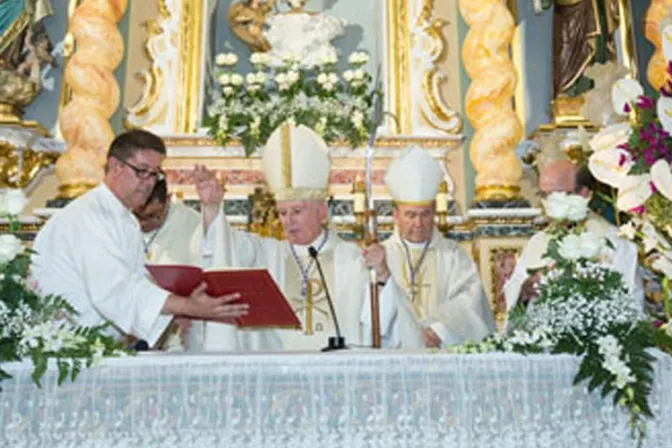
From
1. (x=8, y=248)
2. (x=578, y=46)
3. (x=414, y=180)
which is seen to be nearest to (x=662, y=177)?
(x=8, y=248)

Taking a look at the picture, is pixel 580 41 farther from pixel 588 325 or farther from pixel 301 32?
pixel 588 325

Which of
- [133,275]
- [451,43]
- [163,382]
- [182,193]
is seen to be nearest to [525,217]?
[451,43]

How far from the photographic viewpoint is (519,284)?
5.22 metres

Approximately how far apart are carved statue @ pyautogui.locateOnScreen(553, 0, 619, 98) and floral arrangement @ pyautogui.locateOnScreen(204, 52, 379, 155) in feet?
5.29

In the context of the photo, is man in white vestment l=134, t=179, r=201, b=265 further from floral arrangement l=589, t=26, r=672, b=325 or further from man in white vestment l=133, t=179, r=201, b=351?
floral arrangement l=589, t=26, r=672, b=325

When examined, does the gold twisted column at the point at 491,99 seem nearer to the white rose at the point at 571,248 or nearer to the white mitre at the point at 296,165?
the white mitre at the point at 296,165

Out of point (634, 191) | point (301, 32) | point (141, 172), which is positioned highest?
point (301, 32)

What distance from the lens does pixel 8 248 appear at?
3.64 metres

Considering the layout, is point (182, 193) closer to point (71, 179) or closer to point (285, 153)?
point (71, 179)

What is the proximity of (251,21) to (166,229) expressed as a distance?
11.0ft

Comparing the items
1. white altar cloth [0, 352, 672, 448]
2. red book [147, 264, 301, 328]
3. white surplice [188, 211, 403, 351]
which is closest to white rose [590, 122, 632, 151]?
white altar cloth [0, 352, 672, 448]

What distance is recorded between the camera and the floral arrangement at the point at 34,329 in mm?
3371

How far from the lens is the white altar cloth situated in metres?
3.34

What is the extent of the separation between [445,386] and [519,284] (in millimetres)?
1889
